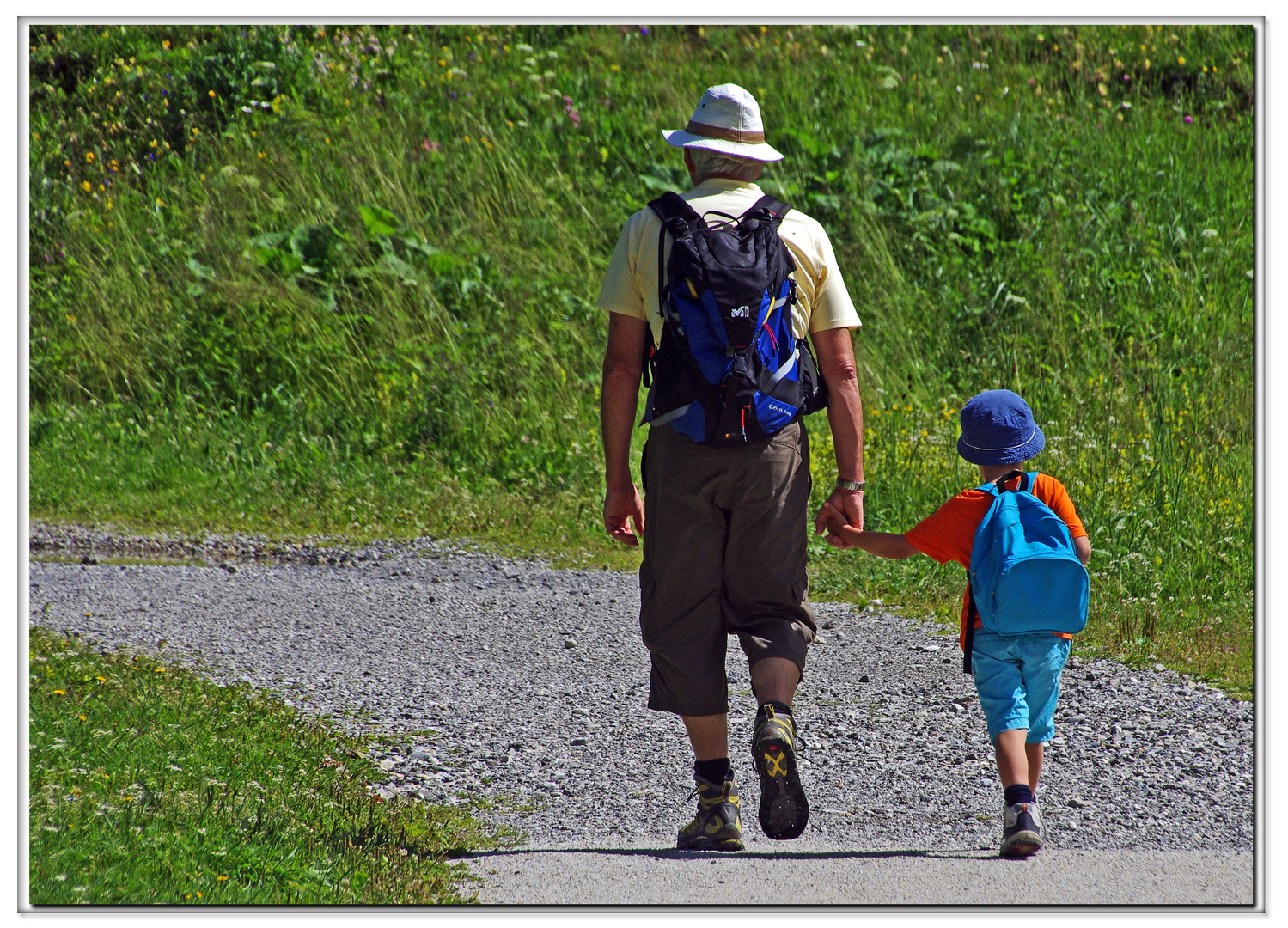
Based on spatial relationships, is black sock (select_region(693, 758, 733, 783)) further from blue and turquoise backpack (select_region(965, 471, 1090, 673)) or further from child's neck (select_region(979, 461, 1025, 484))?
child's neck (select_region(979, 461, 1025, 484))

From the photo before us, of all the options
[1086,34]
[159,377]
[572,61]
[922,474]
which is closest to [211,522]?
[159,377]

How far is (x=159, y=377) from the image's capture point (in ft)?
36.6

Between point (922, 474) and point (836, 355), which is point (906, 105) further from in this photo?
point (836, 355)

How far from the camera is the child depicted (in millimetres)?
3479

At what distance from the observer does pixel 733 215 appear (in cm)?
355

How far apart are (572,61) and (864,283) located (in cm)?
552

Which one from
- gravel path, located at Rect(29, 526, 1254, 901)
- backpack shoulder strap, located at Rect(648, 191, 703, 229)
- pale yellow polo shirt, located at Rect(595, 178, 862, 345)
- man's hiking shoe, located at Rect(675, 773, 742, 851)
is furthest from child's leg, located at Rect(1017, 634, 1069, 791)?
backpack shoulder strap, located at Rect(648, 191, 703, 229)

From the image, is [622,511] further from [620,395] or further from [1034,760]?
[1034,760]

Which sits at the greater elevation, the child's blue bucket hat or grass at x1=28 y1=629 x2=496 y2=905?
the child's blue bucket hat

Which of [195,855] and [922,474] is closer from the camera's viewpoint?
[195,855]

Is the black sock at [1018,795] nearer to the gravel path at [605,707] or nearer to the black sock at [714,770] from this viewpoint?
the gravel path at [605,707]

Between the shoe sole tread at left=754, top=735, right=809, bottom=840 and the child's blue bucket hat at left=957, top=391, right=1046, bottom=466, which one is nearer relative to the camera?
the shoe sole tread at left=754, top=735, right=809, bottom=840

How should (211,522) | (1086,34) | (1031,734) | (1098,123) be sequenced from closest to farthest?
1. (1031,734)
2. (211,522)
3. (1098,123)
4. (1086,34)

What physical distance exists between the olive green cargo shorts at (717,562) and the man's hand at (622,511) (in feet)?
0.17
